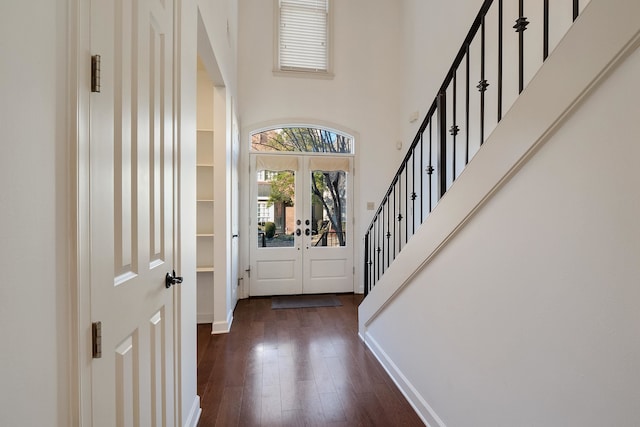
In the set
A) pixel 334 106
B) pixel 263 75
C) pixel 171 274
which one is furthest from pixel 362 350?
pixel 263 75

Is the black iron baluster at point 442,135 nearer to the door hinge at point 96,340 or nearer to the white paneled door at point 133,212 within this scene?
the white paneled door at point 133,212

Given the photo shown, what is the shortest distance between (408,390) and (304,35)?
194 inches

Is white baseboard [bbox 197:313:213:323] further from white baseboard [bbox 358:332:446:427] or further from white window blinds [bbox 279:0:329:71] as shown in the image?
white window blinds [bbox 279:0:329:71]

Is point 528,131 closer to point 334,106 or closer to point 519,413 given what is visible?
point 519,413

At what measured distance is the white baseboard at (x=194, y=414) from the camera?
1.74m

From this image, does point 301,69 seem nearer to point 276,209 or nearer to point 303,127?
point 303,127

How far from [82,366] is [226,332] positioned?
2.69m

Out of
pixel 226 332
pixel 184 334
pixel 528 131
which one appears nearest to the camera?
pixel 528 131

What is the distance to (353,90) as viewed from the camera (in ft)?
16.1

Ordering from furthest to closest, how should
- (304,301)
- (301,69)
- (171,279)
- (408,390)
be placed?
1. (301,69)
2. (304,301)
3. (408,390)
4. (171,279)

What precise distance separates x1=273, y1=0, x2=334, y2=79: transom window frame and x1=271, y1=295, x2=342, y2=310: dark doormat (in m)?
3.39

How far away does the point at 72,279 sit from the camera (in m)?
0.73

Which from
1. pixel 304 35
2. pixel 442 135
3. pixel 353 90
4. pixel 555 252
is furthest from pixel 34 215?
pixel 304 35

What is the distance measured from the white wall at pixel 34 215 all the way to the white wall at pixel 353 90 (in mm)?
3969
